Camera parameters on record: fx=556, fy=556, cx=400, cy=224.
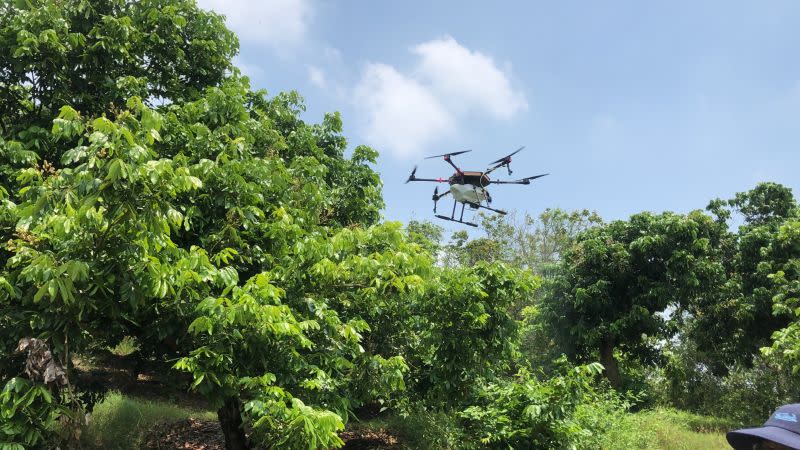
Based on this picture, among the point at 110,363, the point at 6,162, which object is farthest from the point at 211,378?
the point at 110,363

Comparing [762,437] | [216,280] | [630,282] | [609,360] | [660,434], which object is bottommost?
[660,434]

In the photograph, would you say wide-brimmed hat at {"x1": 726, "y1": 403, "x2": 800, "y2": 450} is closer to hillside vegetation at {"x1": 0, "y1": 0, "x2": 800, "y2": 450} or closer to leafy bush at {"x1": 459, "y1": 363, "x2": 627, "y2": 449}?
hillside vegetation at {"x1": 0, "y1": 0, "x2": 800, "y2": 450}

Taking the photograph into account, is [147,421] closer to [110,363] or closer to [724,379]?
[110,363]

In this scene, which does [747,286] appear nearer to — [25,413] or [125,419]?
[125,419]

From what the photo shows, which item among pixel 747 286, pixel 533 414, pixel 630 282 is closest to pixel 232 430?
pixel 533 414

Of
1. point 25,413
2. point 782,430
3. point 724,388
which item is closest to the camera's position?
point 782,430

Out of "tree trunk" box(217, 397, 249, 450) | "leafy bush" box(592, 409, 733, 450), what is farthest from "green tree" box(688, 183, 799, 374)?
"tree trunk" box(217, 397, 249, 450)
